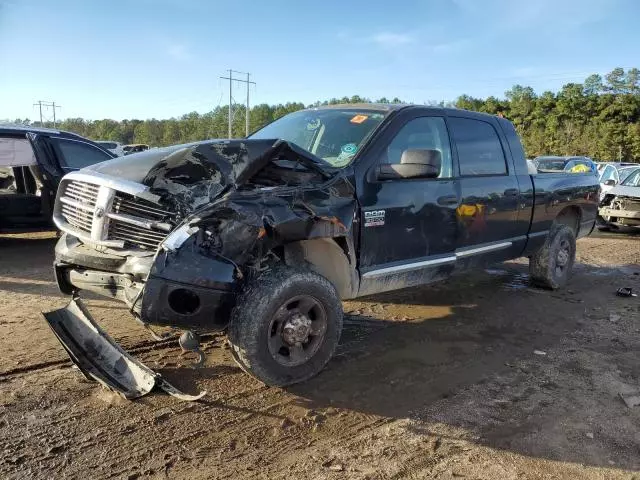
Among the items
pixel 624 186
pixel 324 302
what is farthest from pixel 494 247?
pixel 624 186

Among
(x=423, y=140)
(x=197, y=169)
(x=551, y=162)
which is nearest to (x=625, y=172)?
(x=551, y=162)

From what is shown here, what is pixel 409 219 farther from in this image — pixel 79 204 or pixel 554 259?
pixel 554 259

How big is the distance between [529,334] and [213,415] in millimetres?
3178

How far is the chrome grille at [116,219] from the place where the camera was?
3246 mm

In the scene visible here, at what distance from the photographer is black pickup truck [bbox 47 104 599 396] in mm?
3166

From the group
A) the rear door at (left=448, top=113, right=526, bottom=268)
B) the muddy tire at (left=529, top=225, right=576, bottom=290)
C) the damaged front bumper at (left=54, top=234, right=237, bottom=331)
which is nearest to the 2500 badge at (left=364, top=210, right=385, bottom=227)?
the rear door at (left=448, top=113, right=526, bottom=268)

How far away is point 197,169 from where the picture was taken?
345 centimetres

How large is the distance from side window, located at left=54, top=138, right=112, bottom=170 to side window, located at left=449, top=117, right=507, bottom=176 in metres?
5.37

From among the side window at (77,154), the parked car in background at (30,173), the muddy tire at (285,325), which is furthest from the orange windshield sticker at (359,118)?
the parked car in background at (30,173)

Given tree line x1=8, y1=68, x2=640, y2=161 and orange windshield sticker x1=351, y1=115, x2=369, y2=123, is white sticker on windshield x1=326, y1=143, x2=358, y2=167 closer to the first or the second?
orange windshield sticker x1=351, y1=115, x2=369, y2=123

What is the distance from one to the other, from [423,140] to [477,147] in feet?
2.78

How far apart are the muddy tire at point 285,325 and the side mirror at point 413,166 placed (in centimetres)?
107

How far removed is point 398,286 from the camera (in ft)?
14.5

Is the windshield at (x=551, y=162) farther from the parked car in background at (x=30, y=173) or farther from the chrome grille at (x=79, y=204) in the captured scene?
the chrome grille at (x=79, y=204)
